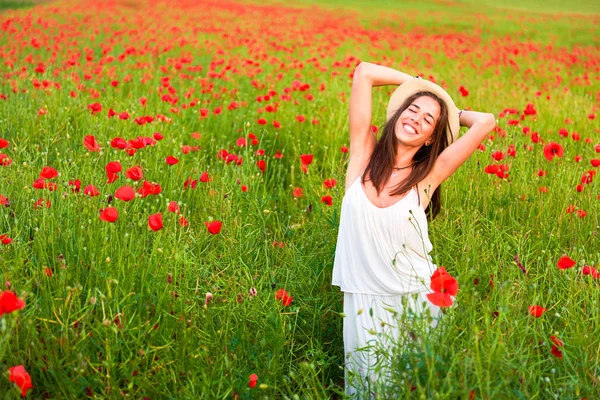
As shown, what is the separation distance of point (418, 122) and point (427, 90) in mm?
199

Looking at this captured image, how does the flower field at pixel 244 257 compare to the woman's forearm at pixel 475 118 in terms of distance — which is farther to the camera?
the woman's forearm at pixel 475 118

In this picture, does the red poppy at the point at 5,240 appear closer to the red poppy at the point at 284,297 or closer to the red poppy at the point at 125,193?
the red poppy at the point at 125,193

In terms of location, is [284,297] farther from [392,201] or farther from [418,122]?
[418,122]

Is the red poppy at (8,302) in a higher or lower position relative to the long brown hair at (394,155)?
lower

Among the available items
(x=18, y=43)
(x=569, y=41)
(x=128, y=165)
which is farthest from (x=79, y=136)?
(x=569, y=41)

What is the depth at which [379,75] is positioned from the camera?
10.3ft

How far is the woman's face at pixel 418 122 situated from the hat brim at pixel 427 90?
0.18ft

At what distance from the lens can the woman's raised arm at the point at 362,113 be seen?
300 cm

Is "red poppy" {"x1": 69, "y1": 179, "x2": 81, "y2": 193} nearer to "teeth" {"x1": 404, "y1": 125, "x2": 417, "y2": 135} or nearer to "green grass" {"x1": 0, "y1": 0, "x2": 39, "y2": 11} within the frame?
"teeth" {"x1": 404, "y1": 125, "x2": 417, "y2": 135}

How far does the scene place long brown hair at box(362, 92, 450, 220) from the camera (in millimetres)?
2822

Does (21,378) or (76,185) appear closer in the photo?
(21,378)

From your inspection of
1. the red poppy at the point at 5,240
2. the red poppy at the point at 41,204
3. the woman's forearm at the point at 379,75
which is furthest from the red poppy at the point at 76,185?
the woman's forearm at the point at 379,75

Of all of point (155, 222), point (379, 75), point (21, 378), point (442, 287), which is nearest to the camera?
point (21, 378)

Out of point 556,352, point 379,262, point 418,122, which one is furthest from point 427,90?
point 556,352
